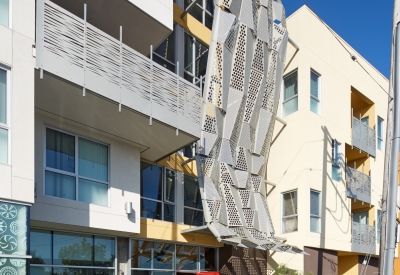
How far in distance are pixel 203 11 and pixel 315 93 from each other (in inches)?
243

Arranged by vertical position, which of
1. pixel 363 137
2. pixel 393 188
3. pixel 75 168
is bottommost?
pixel 393 188

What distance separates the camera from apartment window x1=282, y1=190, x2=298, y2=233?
62.5 ft

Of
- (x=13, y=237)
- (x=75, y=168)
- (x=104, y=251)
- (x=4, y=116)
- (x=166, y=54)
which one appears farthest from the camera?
(x=166, y=54)

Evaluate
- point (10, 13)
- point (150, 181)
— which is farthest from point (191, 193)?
point (10, 13)

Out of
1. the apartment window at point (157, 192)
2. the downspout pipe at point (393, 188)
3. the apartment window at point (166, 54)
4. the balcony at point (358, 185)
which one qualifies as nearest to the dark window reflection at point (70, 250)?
the apartment window at point (157, 192)

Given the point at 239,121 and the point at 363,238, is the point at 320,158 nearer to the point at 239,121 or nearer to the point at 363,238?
the point at 239,121

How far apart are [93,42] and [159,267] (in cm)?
812

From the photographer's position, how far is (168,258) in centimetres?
1588

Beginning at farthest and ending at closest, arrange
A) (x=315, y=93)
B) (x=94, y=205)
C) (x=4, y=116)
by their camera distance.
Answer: (x=315, y=93), (x=94, y=205), (x=4, y=116)

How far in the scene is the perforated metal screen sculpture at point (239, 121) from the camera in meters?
15.9

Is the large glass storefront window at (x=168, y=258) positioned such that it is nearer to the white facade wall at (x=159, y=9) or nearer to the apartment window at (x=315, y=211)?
the apartment window at (x=315, y=211)

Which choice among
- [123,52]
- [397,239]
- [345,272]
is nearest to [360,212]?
[345,272]

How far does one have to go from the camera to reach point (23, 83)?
8.74 meters

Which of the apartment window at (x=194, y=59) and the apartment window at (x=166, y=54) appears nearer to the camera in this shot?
the apartment window at (x=166, y=54)
